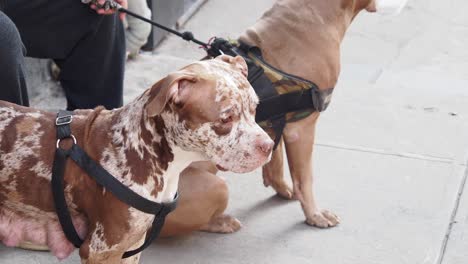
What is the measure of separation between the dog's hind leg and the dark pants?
871mm

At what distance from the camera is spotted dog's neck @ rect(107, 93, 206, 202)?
2762 millimetres

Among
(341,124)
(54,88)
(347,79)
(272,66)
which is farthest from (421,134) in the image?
(54,88)

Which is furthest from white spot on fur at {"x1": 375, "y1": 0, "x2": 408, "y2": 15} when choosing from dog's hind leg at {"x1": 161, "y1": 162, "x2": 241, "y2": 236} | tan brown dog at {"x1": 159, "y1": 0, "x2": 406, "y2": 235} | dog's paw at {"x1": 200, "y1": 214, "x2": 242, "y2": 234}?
dog's paw at {"x1": 200, "y1": 214, "x2": 242, "y2": 234}

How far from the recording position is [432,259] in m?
3.86

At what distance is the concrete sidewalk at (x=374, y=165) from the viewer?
154 inches

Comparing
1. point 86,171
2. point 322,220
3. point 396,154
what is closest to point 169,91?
point 86,171

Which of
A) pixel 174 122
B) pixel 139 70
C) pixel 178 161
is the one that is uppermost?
pixel 174 122

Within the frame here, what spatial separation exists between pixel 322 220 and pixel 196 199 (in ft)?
2.62

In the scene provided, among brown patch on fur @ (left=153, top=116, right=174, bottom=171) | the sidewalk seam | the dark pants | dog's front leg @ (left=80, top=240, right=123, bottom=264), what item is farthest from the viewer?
the sidewalk seam

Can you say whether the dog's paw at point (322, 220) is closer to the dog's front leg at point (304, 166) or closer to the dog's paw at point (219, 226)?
the dog's front leg at point (304, 166)

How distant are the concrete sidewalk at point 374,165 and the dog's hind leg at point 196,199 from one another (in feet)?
0.62

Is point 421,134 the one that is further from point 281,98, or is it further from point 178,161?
point 178,161

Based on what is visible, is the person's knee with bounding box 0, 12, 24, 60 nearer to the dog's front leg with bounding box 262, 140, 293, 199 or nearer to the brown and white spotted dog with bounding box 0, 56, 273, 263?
the brown and white spotted dog with bounding box 0, 56, 273, 263

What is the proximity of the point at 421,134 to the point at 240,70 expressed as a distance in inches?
105
